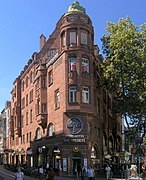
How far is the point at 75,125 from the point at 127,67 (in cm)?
903

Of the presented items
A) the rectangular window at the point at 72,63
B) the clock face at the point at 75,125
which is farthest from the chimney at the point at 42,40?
the clock face at the point at 75,125

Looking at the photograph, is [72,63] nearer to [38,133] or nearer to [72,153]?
[72,153]

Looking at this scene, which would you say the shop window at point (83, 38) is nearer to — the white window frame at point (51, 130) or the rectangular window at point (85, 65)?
the rectangular window at point (85, 65)

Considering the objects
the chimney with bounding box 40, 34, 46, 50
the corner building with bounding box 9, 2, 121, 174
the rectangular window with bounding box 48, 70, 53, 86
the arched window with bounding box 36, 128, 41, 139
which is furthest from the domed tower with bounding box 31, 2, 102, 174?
the chimney with bounding box 40, 34, 46, 50

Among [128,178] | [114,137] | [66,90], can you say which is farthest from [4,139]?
[128,178]

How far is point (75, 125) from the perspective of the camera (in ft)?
149

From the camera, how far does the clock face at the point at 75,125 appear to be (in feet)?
149

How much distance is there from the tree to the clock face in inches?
242

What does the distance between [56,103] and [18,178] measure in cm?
2920

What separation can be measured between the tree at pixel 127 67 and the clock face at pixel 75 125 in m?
6.14

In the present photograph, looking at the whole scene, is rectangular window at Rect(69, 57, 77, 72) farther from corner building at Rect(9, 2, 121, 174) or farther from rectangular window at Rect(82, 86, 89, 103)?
rectangular window at Rect(82, 86, 89, 103)

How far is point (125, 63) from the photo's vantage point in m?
46.4

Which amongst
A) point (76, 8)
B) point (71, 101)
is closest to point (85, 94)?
A: point (71, 101)

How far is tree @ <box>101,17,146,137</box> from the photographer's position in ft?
151
